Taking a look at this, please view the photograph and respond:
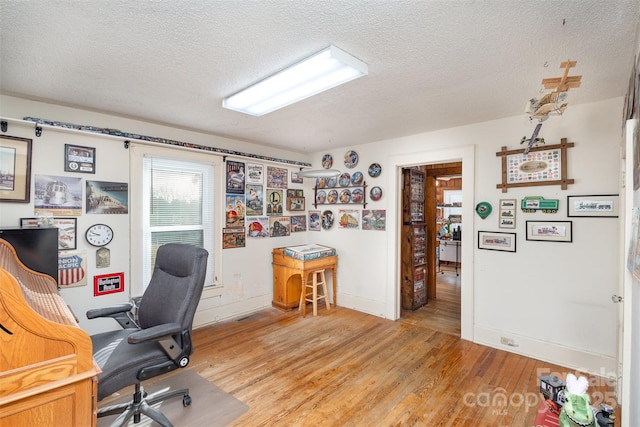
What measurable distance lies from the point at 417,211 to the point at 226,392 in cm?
344

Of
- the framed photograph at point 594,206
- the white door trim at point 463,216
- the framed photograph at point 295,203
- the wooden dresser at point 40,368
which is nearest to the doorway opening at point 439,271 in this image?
the white door trim at point 463,216

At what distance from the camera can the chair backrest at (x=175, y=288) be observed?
1911 mm

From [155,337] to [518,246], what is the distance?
3172 mm

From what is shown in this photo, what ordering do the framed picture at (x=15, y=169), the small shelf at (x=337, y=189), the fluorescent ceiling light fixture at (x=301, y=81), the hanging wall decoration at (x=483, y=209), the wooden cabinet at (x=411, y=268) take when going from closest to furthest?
the fluorescent ceiling light fixture at (x=301, y=81) < the framed picture at (x=15, y=169) < the hanging wall decoration at (x=483, y=209) < the small shelf at (x=337, y=189) < the wooden cabinet at (x=411, y=268)

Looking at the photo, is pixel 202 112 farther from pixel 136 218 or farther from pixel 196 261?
pixel 196 261

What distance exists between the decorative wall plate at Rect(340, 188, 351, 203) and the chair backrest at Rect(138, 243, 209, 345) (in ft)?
8.36

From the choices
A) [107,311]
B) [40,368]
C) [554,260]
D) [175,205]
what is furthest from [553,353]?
[175,205]

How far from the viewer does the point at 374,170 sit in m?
3.98

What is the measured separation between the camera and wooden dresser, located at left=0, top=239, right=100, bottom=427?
2.85 feet

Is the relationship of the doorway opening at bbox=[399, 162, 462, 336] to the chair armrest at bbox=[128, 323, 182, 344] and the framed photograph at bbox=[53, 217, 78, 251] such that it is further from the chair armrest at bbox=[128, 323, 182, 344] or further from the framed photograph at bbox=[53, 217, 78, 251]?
the framed photograph at bbox=[53, 217, 78, 251]

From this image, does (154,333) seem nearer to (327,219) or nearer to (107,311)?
(107,311)

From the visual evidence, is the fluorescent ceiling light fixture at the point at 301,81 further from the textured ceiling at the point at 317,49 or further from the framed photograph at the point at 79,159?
the framed photograph at the point at 79,159

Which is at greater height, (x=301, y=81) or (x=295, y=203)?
(x=301, y=81)

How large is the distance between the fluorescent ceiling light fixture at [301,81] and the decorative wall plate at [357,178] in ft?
6.46
